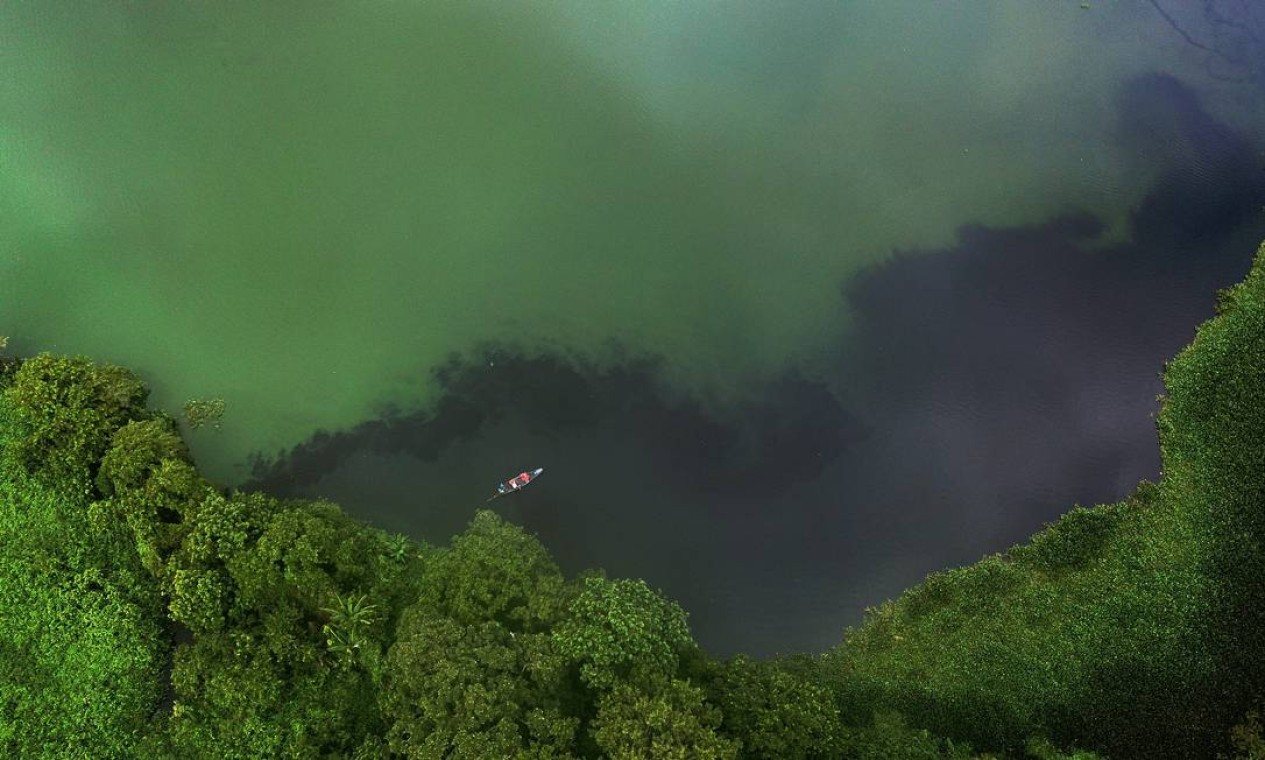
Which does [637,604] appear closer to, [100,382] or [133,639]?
[133,639]

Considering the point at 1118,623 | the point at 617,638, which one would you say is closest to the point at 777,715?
the point at 617,638

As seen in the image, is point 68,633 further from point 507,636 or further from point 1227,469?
point 1227,469

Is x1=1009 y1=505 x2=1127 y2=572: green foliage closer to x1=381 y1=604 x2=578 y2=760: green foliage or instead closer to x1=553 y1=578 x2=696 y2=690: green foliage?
x1=553 y1=578 x2=696 y2=690: green foliage

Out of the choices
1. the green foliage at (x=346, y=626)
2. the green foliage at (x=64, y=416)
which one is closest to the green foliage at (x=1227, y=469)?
the green foliage at (x=346, y=626)

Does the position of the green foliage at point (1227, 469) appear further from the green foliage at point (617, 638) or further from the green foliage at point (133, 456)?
the green foliage at point (133, 456)

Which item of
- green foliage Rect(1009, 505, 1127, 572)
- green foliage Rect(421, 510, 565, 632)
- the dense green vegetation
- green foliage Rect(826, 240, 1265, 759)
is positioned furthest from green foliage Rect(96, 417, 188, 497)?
green foliage Rect(1009, 505, 1127, 572)
